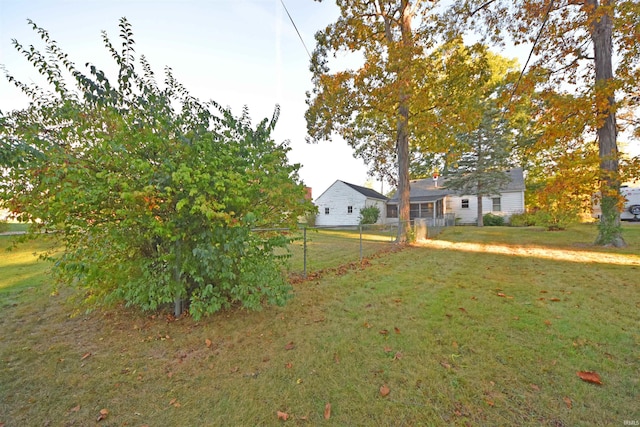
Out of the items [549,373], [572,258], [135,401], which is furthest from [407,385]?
[572,258]

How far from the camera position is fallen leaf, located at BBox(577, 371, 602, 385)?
7.50 feet

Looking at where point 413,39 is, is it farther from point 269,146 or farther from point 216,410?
point 216,410

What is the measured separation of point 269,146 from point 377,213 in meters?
21.5

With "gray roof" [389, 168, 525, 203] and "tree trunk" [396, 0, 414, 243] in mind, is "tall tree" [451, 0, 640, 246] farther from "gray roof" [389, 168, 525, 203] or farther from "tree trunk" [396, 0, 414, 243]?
"gray roof" [389, 168, 525, 203]

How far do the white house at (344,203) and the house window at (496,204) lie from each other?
33.3ft

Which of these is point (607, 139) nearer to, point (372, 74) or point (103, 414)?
point (372, 74)

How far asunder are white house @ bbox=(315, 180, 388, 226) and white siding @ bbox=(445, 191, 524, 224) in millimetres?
7186

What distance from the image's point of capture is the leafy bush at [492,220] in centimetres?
2435

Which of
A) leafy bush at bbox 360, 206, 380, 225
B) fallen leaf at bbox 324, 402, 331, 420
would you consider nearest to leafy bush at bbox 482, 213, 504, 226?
leafy bush at bbox 360, 206, 380, 225

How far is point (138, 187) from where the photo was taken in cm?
302

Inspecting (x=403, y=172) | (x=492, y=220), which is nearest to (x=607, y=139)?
(x=403, y=172)

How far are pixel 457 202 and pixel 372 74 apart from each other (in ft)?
70.8

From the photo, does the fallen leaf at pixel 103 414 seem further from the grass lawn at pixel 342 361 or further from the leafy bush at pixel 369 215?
the leafy bush at pixel 369 215

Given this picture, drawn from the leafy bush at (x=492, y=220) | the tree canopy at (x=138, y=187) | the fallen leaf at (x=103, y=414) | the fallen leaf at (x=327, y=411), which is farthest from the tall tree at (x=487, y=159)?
the fallen leaf at (x=103, y=414)
